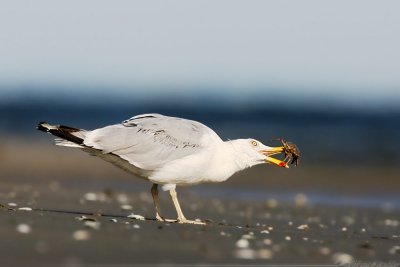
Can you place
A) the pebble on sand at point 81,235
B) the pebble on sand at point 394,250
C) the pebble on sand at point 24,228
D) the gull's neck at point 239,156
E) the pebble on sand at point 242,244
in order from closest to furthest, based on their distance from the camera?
the pebble on sand at point 81,235 → the pebble on sand at point 24,228 → the pebble on sand at point 242,244 → the pebble on sand at point 394,250 → the gull's neck at point 239,156

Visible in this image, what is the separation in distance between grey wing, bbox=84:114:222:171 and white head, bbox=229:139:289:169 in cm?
33

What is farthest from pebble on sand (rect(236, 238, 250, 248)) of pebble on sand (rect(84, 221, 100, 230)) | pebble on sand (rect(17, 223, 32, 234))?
pebble on sand (rect(17, 223, 32, 234))

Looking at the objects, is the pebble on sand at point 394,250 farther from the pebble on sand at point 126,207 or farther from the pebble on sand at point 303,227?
the pebble on sand at point 126,207

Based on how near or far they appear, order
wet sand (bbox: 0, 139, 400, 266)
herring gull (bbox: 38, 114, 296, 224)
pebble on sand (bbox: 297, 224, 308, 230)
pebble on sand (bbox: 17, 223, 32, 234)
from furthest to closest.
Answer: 1. pebble on sand (bbox: 297, 224, 308, 230)
2. herring gull (bbox: 38, 114, 296, 224)
3. pebble on sand (bbox: 17, 223, 32, 234)
4. wet sand (bbox: 0, 139, 400, 266)

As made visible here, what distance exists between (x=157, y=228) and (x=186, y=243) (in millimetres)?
1170

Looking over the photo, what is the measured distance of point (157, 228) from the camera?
→ 1012cm

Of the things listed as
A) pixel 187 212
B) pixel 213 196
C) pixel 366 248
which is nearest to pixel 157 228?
pixel 366 248

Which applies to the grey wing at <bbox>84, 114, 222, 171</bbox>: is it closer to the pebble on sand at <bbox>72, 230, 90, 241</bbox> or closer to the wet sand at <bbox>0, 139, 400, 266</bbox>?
the wet sand at <bbox>0, 139, 400, 266</bbox>

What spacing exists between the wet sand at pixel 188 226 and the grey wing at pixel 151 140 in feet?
2.50

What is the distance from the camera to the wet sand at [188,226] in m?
8.20

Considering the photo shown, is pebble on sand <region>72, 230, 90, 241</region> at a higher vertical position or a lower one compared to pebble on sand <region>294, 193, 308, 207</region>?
lower

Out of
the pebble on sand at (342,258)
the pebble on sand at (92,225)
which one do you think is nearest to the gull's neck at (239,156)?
the pebble on sand at (92,225)

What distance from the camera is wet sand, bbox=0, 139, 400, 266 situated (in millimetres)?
8195

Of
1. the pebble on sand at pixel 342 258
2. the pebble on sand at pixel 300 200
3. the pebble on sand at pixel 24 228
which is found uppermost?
the pebble on sand at pixel 300 200
